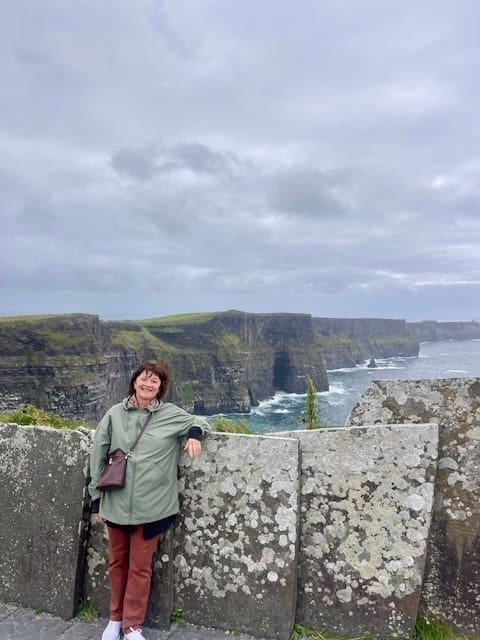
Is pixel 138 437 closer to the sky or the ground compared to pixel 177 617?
closer to the sky

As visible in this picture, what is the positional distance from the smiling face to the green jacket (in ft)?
0.40

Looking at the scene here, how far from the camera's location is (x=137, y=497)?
141 inches

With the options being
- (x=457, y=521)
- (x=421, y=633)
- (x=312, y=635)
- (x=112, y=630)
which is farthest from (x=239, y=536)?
(x=457, y=521)

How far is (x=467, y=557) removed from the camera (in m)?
3.67

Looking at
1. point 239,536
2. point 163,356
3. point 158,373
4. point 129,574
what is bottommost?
point 163,356

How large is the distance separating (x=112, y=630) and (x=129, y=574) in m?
0.43

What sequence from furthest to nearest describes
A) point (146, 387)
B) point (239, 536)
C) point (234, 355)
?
point (234, 355), point (146, 387), point (239, 536)

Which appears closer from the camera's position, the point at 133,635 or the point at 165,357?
the point at 133,635

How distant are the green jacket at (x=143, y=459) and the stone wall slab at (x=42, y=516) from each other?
1.16ft

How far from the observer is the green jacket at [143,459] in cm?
360

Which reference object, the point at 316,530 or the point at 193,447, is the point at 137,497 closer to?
the point at 193,447

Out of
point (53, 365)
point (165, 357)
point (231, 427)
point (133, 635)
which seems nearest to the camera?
point (133, 635)

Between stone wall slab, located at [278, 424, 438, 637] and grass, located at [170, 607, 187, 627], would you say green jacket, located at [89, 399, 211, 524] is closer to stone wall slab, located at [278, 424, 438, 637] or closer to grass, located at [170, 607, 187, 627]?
grass, located at [170, 607, 187, 627]

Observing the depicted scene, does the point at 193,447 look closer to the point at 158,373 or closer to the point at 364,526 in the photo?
the point at 158,373
